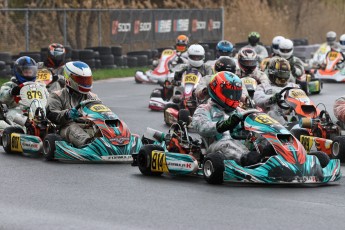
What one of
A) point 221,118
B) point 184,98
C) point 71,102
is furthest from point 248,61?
point 221,118

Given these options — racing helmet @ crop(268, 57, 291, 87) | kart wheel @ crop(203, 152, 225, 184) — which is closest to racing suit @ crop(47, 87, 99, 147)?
kart wheel @ crop(203, 152, 225, 184)

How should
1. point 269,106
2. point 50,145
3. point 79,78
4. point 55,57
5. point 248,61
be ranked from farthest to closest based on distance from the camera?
point 248,61
point 55,57
point 269,106
point 79,78
point 50,145

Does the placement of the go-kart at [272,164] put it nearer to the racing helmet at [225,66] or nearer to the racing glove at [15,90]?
the racing glove at [15,90]

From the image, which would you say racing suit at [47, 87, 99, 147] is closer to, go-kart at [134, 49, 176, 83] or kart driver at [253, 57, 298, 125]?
kart driver at [253, 57, 298, 125]

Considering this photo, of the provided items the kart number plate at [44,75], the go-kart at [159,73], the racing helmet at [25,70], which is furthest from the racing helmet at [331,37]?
the racing helmet at [25,70]

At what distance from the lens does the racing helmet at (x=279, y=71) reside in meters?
15.2

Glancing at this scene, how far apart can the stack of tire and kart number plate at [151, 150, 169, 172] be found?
14959 mm

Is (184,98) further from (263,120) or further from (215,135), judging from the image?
(263,120)

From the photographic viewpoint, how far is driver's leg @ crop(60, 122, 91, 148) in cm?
1287

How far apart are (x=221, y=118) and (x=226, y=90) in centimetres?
32

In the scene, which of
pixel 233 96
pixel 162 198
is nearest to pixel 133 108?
pixel 233 96

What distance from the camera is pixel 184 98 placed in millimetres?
18719

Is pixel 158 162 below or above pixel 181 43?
above

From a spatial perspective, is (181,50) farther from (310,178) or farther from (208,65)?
(310,178)
